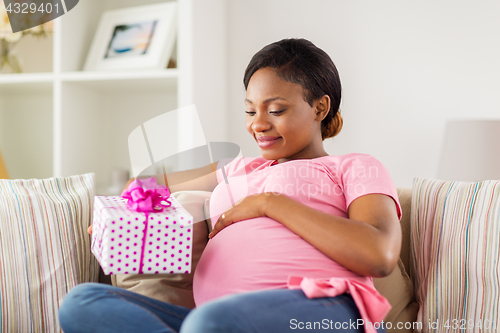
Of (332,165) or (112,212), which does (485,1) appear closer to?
(332,165)

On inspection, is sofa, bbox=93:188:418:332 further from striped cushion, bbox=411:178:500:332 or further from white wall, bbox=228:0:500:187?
white wall, bbox=228:0:500:187

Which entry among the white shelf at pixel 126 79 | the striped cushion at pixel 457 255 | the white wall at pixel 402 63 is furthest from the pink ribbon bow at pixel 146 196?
the white wall at pixel 402 63

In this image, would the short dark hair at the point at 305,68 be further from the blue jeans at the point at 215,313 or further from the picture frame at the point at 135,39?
the picture frame at the point at 135,39

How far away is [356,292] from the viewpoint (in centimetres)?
77

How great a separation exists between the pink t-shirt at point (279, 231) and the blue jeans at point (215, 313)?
72 mm

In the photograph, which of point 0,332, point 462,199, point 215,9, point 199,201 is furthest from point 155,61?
point 462,199

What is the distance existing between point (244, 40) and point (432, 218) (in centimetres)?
111

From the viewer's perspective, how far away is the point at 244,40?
1806 mm

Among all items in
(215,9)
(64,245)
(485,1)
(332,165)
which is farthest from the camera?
(215,9)

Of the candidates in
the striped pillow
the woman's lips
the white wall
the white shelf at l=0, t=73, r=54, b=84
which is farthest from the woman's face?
the white shelf at l=0, t=73, r=54, b=84

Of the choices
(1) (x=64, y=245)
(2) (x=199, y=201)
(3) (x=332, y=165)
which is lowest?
(1) (x=64, y=245)

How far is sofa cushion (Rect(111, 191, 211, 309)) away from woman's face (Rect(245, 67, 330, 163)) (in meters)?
0.24

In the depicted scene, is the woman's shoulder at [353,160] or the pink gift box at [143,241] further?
the woman's shoulder at [353,160]

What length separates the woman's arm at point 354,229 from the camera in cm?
78
